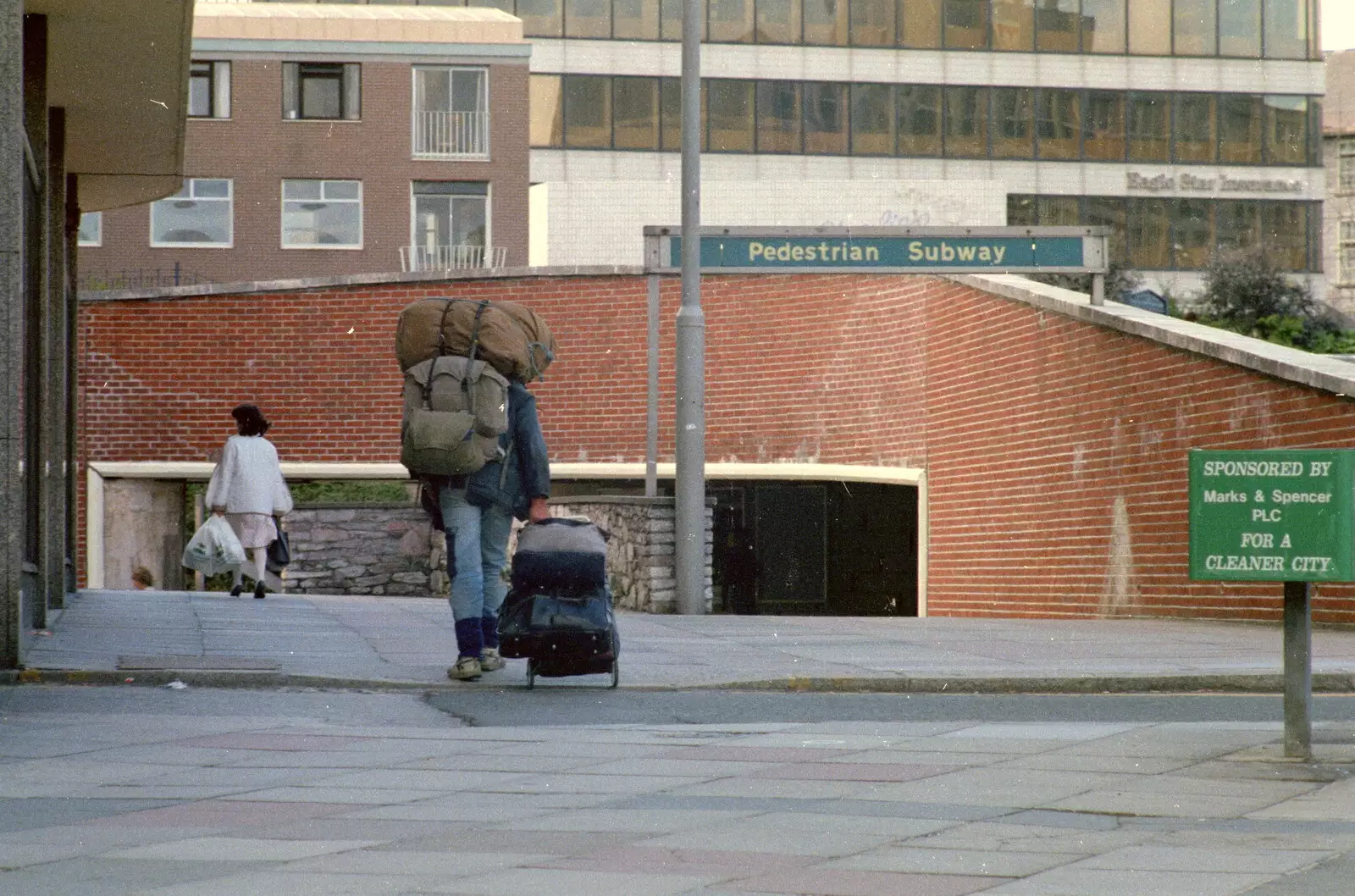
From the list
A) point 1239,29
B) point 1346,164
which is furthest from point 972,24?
point 1346,164

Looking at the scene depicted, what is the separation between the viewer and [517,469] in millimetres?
9219

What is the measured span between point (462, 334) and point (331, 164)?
35279 millimetres

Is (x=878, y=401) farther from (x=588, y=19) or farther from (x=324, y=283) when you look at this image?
(x=588, y=19)

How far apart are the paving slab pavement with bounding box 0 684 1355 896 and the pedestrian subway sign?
825 centimetres

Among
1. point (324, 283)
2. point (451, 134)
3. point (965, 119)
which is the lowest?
point (324, 283)

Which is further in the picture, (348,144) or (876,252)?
(348,144)

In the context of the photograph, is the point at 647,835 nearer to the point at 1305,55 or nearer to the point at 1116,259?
the point at 1116,259

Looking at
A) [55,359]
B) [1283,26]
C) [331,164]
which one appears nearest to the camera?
[55,359]

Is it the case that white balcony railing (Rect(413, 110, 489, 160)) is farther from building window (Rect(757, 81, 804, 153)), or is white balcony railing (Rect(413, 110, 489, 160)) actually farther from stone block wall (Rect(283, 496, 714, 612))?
stone block wall (Rect(283, 496, 714, 612))

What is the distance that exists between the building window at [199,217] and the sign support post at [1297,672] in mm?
37844

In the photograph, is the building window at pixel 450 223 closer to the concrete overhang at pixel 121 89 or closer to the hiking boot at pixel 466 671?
the concrete overhang at pixel 121 89

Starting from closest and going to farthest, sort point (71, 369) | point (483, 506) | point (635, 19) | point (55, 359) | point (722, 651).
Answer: point (483, 506), point (722, 651), point (55, 359), point (71, 369), point (635, 19)

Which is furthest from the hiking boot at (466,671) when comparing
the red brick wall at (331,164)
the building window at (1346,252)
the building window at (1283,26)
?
the building window at (1346,252)

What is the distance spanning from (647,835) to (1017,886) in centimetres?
110
